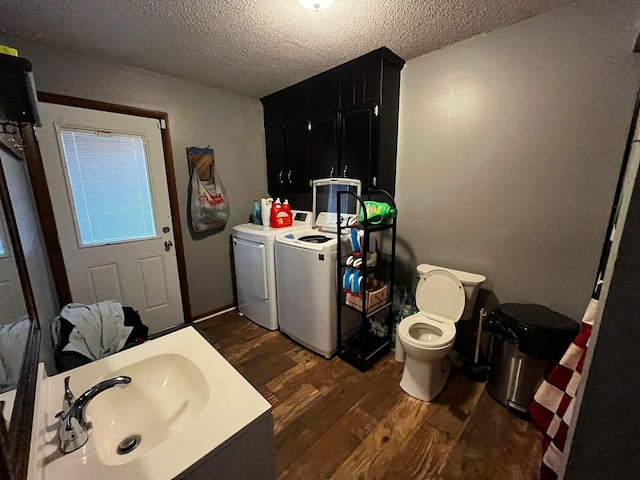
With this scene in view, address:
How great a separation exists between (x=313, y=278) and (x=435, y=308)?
94cm

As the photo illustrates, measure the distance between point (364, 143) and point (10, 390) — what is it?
223 cm

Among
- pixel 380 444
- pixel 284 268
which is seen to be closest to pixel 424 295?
pixel 380 444

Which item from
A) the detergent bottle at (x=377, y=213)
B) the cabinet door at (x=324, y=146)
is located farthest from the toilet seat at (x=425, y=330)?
the cabinet door at (x=324, y=146)

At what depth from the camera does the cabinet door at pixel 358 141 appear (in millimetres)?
2133

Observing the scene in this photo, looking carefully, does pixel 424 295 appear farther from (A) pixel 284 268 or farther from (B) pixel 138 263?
(B) pixel 138 263

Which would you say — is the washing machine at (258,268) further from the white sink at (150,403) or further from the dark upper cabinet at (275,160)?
the white sink at (150,403)

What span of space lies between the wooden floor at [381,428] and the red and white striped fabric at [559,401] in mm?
182

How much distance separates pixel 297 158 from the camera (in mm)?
2775

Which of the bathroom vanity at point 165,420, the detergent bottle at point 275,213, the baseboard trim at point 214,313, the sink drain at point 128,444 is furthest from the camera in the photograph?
A: the baseboard trim at point 214,313

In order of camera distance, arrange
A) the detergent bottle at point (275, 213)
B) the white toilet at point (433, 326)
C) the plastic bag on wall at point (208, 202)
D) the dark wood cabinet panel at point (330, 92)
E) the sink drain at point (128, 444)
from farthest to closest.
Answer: the detergent bottle at point (275, 213), the plastic bag on wall at point (208, 202), the dark wood cabinet panel at point (330, 92), the white toilet at point (433, 326), the sink drain at point (128, 444)

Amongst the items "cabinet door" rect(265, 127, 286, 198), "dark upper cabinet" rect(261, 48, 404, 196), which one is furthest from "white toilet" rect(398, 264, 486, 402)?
"cabinet door" rect(265, 127, 286, 198)

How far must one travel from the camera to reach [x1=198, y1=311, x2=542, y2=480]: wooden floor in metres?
1.34

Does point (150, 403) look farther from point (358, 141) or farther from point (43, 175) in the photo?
point (358, 141)

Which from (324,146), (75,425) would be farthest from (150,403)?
(324,146)
